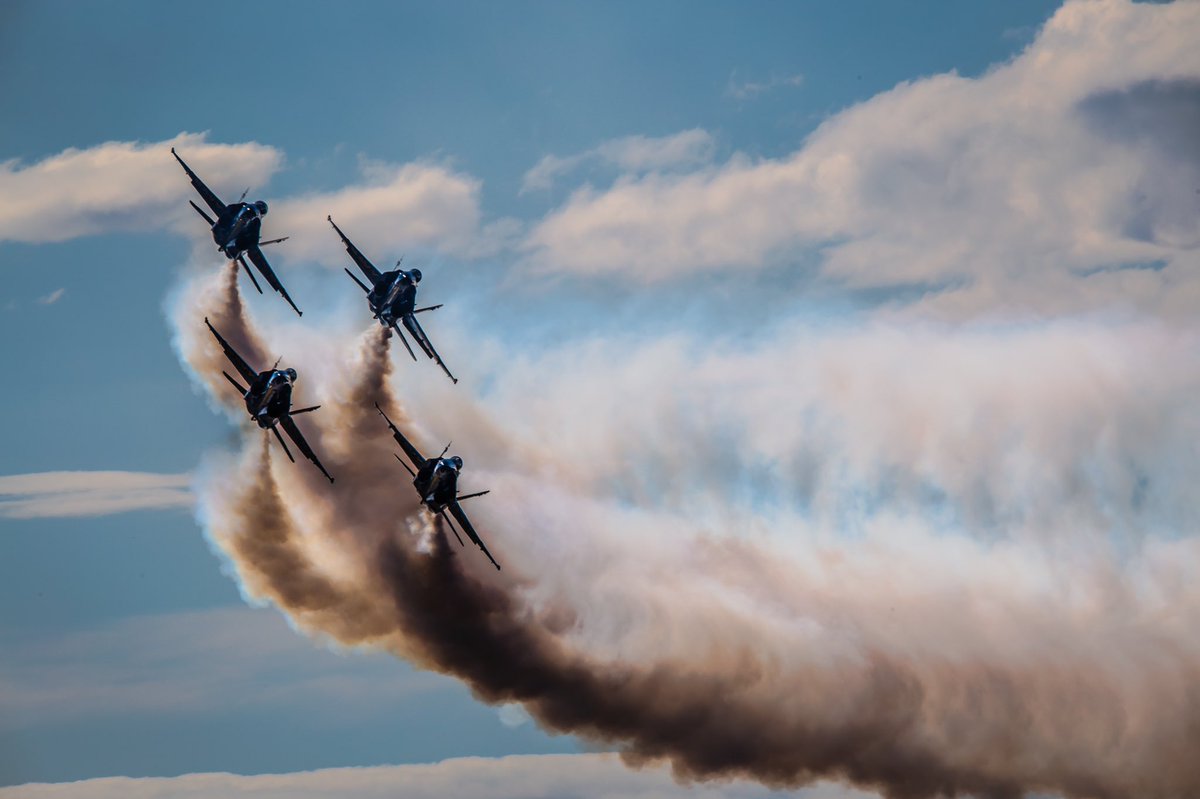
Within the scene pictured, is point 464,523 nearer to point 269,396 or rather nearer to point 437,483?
point 437,483

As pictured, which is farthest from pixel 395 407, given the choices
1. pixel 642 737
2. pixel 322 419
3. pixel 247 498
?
pixel 642 737

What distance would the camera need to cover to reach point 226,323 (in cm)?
9600

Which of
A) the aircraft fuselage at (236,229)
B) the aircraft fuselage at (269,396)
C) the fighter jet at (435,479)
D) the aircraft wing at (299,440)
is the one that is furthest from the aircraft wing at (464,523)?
the aircraft fuselage at (236,229)

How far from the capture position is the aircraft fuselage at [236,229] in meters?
92.9

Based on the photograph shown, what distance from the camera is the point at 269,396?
273 ft

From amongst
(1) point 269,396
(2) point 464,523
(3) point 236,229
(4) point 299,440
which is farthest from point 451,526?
(3) point 236,229

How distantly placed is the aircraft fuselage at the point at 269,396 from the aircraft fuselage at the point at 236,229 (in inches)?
500

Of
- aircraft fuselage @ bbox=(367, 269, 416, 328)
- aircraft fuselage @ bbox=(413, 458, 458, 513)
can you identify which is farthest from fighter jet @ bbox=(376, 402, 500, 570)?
aircraft fuselage @ bbox=(367, 269, 416, 328)

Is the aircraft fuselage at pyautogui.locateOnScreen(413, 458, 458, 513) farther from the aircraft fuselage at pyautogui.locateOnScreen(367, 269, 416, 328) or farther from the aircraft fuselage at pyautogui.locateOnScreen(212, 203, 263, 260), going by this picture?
the aircraft fuselage at pyautogui.locateOnScreen(212, 203, 263, 260)

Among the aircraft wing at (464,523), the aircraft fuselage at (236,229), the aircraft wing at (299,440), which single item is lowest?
the aircraft wing at (464,523)

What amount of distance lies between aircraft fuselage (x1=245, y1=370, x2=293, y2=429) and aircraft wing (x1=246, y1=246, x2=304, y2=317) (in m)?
13.0

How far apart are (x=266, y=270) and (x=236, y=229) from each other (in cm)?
362

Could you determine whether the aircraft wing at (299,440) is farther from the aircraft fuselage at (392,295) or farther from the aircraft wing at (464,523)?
the aircraft fuselage at (392,295)

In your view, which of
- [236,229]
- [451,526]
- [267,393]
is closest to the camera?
[267,393]
